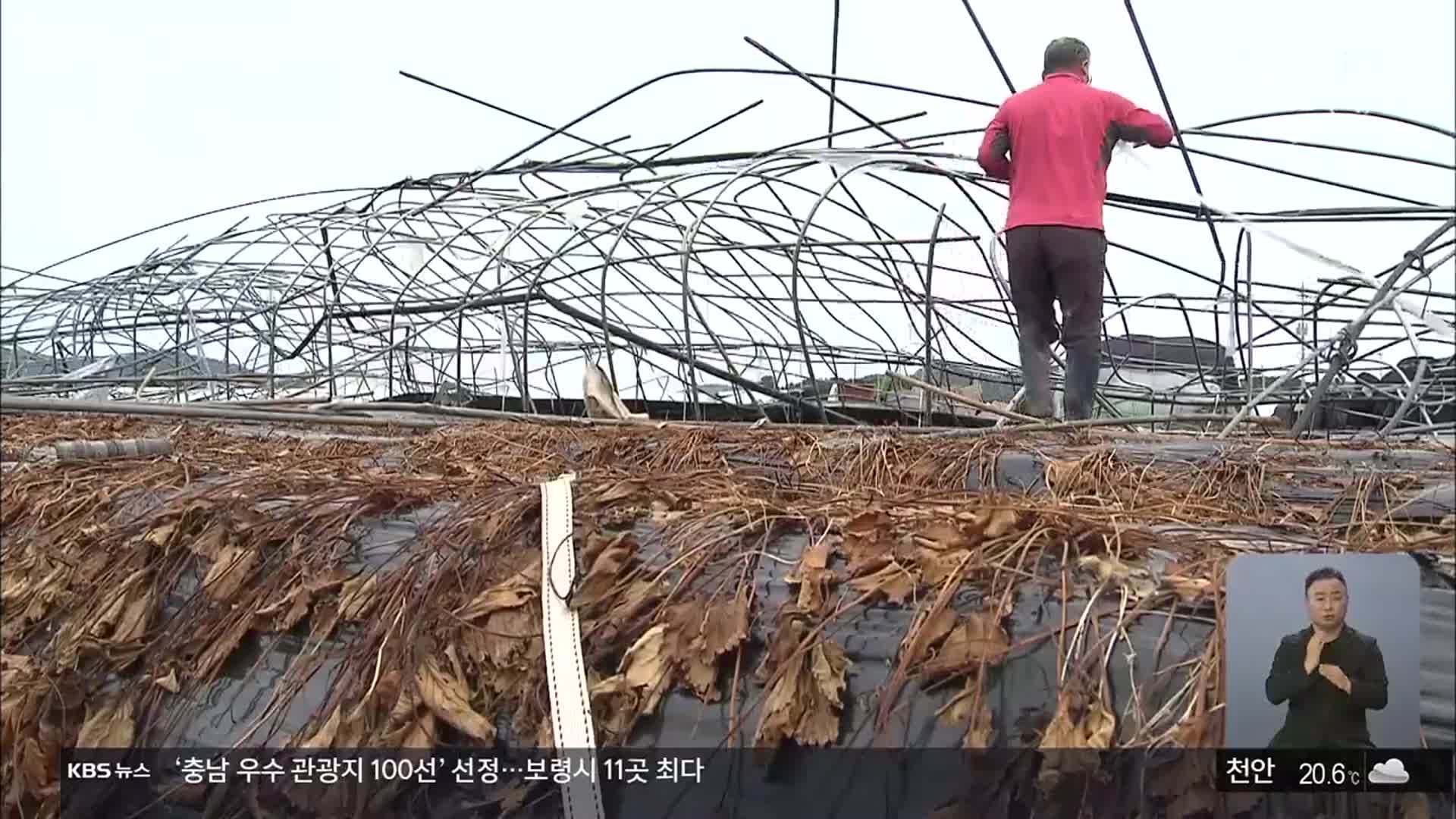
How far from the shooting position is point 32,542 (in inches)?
154

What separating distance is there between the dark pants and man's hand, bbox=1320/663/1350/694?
424cm

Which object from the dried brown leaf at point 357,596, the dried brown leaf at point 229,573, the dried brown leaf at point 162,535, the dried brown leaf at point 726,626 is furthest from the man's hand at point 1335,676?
the dried brown leaf at point 162,535

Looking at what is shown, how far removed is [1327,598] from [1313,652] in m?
0.12

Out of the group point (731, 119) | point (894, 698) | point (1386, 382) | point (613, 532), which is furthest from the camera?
point (1386, 382)

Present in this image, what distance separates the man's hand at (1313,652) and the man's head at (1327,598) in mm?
33

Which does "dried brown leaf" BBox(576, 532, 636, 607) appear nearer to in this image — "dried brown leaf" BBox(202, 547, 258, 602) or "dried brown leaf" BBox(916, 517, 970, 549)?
"dried brown leaf" BBox(916, 517, 970, 549)

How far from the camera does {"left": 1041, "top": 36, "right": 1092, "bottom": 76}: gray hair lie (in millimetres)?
6680

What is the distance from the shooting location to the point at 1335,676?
7.72 feet

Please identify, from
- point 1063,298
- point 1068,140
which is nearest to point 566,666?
point 1063,298

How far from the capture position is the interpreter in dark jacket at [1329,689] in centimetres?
235

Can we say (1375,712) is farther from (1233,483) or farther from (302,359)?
(302,359)

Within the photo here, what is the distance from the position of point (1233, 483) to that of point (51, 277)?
1509 centimetres

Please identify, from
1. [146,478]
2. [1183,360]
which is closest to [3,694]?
[146,478]

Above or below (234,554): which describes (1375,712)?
below
